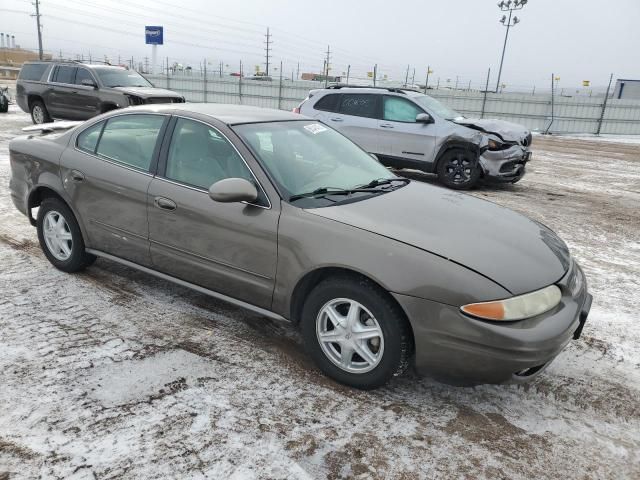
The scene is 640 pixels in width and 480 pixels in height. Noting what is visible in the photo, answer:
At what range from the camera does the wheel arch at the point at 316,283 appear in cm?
274

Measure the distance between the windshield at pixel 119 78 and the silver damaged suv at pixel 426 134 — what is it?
6008 millimetres

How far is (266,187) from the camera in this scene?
321 cm

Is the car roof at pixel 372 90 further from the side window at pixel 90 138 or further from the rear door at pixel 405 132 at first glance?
the side window at pixel 90 138

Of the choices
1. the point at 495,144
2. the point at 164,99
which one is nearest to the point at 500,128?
the point at 495,144

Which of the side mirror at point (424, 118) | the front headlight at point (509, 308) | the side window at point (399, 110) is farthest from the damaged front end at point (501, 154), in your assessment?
the front headlight at point (509, 308)

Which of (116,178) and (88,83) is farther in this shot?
(88,83)

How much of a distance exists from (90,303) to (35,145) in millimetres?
1658

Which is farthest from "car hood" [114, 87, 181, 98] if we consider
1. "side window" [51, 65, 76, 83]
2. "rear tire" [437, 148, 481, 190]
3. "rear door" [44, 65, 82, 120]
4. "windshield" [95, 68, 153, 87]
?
"rear tire" [437, 148, 481, 190]

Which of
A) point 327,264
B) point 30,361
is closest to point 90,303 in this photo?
point 30,361

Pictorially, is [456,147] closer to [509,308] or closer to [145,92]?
[509,308]

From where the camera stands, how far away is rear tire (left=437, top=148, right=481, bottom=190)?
8.90 m

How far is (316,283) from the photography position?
3.04 meters

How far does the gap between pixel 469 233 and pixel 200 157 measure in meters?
1.93

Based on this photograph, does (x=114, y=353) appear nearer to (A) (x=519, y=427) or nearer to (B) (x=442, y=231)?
(B) (x=442, y=231)
